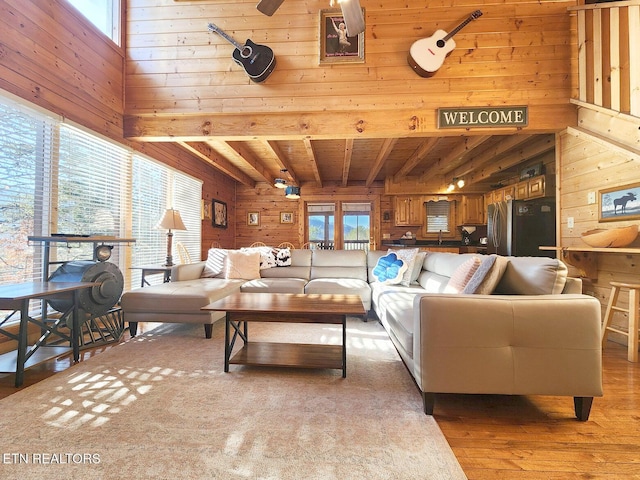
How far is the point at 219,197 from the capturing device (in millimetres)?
6262

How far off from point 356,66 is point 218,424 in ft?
12.0

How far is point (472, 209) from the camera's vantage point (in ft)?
21.4

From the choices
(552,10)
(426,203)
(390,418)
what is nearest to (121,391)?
(390,418)

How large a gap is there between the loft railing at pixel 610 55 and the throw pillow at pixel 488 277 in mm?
2145

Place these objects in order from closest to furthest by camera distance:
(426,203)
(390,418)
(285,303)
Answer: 1. (390,418)
2. (285,303)
3. (426,203)

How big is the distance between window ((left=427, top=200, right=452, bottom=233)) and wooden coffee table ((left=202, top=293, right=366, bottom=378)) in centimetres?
509

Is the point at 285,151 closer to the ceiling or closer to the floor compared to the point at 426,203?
closer to the ceiling

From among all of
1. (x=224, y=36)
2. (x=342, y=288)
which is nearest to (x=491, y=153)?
(x=342, y=288)

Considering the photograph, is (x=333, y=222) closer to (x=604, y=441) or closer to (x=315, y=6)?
(x=315, y=6)

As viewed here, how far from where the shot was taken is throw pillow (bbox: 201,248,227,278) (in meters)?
3.92

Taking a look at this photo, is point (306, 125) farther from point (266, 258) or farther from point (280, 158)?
point (266, 258)

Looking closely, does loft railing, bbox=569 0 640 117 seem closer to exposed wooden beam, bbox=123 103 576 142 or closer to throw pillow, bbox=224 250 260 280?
exposed wooden beam, bbox=123 103 576 142

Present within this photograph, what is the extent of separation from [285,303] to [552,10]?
4.34 m

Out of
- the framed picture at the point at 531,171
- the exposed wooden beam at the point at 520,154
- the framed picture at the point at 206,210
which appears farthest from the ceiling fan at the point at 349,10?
the framed picture at the point at 206,210
